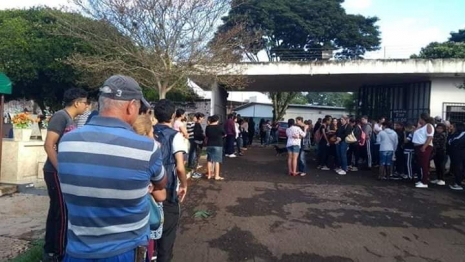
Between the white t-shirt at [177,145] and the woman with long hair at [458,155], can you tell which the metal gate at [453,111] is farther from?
the white t-shirt at [177,145]

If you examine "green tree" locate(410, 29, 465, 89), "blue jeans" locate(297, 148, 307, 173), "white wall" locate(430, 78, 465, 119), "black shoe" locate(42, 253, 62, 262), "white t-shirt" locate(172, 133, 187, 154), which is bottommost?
"black shoe" locate(42, 253, 62, 262)

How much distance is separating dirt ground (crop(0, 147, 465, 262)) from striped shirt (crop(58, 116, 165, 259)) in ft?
9.37

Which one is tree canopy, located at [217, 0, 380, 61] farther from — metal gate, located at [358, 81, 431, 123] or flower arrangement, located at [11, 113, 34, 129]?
flower arrangement, located at [11, 113, 34, 129]

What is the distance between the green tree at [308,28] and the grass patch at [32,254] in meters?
28.9

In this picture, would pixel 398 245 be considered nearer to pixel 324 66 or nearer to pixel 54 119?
pixel 54 119

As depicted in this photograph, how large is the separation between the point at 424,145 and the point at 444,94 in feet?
22.6

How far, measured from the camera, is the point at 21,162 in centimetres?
857

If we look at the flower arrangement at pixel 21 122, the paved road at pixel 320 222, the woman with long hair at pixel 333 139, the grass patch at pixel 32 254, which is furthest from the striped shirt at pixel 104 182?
the woman with long hair at pixel 333 139

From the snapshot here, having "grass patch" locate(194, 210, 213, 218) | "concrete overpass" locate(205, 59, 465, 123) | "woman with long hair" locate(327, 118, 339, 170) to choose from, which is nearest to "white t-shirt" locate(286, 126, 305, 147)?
"woman with long hair" locate(327, 118, 339, 170)

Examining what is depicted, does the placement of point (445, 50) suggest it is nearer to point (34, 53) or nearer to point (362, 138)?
point (362, 138)

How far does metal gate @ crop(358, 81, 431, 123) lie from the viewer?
16.5 m

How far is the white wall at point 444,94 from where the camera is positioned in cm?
1534

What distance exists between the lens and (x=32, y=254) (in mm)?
4527

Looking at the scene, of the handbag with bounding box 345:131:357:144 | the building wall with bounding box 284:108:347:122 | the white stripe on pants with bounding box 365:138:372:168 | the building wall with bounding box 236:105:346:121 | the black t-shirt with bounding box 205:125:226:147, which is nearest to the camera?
the black t-shirt with bounding box 205:125:226:147
